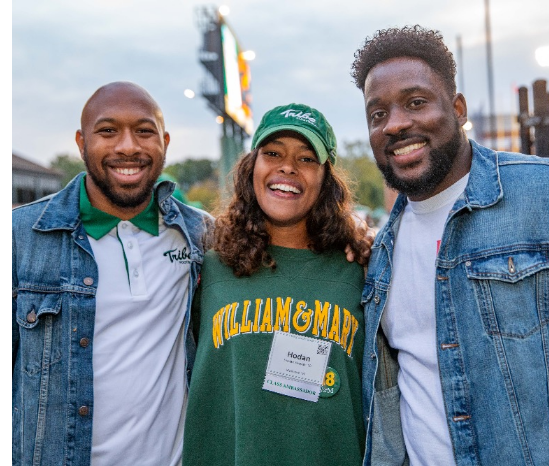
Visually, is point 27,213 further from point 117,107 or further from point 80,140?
point 117,107

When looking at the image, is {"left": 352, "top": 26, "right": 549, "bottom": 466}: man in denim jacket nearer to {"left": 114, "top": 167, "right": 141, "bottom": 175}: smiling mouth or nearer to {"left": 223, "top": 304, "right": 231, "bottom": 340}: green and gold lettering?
{"left": 223, "top": 304, "right": 231, "bottom": 340}: green and gold lettering

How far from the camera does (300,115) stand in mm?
2736

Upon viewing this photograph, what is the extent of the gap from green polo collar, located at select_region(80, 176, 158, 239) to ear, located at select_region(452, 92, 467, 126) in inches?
63.5

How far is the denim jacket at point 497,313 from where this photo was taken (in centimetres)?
191

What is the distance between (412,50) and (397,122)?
1.19ft

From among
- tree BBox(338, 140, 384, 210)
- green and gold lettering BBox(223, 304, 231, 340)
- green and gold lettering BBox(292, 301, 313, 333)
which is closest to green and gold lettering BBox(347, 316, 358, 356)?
green and gold lettering BBox(292, 301, 313, 333)

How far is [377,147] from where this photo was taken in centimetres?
239

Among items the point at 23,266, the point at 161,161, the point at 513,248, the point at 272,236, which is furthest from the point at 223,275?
the point at 513,248

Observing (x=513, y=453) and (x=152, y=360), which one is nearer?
(x=513, y=453)

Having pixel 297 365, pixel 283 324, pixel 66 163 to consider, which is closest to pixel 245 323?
pixel 283 324

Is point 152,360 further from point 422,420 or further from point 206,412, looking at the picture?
point 422,420

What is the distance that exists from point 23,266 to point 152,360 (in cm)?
75

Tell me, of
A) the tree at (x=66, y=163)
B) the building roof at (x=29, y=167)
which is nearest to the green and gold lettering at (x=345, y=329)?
the building roof at (x=29, y=167)

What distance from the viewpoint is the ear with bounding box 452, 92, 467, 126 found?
2.35 metres
